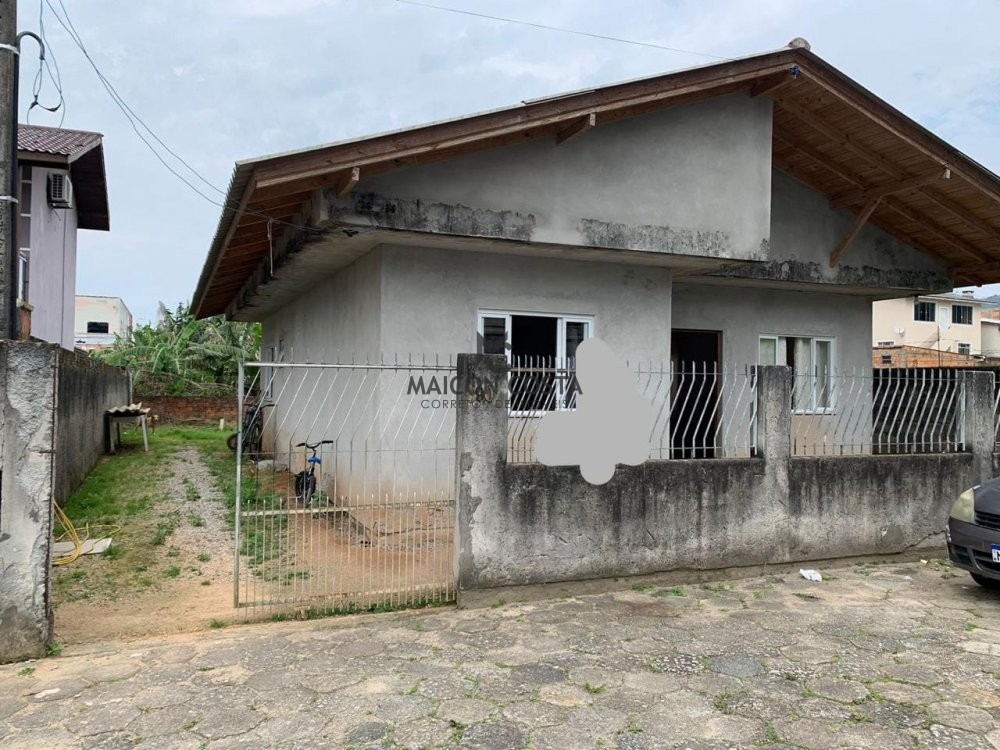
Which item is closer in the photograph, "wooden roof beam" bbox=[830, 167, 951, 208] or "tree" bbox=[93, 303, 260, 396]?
"wooden roof beam" bbox=[830, 167, 951, 208]

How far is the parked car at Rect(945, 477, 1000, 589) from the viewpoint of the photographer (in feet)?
19.0

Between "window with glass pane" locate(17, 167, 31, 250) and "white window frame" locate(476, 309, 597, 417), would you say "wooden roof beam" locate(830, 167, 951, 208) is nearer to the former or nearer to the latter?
"white window frame" locate(476, 309, 597, 417)

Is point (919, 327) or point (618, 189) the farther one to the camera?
point (919, 327)

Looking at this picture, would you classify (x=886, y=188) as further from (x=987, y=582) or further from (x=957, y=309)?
(x=957, y=309)

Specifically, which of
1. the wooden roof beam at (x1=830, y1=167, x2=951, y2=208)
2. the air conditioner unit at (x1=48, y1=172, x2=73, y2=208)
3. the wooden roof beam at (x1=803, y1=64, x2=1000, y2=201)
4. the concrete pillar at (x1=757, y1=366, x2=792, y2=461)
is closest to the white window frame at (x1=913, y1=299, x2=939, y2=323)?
the wooden roof beam at (x1=830, y1=167, x2=951, y2=208)

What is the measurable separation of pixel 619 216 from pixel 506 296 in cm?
152

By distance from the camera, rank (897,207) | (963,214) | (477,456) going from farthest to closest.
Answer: (897,207) < (963,214) < (477,456)

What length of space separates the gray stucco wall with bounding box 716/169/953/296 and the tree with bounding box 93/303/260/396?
1745cm

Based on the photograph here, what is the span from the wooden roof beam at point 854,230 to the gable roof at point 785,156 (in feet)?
0.19

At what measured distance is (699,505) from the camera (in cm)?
625

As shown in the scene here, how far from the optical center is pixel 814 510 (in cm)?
675

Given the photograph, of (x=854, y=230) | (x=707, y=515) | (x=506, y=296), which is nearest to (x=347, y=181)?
(x=506, y=296)

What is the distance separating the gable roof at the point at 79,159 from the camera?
12.3 metres

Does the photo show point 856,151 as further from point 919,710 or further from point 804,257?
point 919,710
